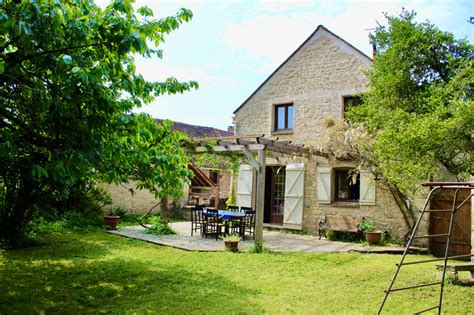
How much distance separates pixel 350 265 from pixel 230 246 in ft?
8.21

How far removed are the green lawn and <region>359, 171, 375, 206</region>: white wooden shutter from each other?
244cm

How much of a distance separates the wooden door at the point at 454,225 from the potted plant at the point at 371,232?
4.09 ft

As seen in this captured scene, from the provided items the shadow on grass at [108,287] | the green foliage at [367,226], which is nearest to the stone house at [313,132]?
the green foliage at [367,226]

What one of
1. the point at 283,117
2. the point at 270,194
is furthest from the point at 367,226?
the point at 283,117

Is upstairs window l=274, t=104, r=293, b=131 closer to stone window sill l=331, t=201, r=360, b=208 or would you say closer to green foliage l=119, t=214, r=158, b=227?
stone window sill l=331, t=201, r=360, b=208

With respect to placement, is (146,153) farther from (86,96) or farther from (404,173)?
(404,173)

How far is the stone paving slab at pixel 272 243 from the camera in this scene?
8391 millimetres

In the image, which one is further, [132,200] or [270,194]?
[132,200]

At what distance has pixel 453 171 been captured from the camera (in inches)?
300

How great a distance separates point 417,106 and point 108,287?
Answer: 293 inches

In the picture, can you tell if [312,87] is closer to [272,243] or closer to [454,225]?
[272,243]

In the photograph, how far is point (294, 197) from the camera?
11.7 metres

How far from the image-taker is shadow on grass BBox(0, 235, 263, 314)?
435 centimetres

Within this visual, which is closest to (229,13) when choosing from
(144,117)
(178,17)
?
(178,17)
